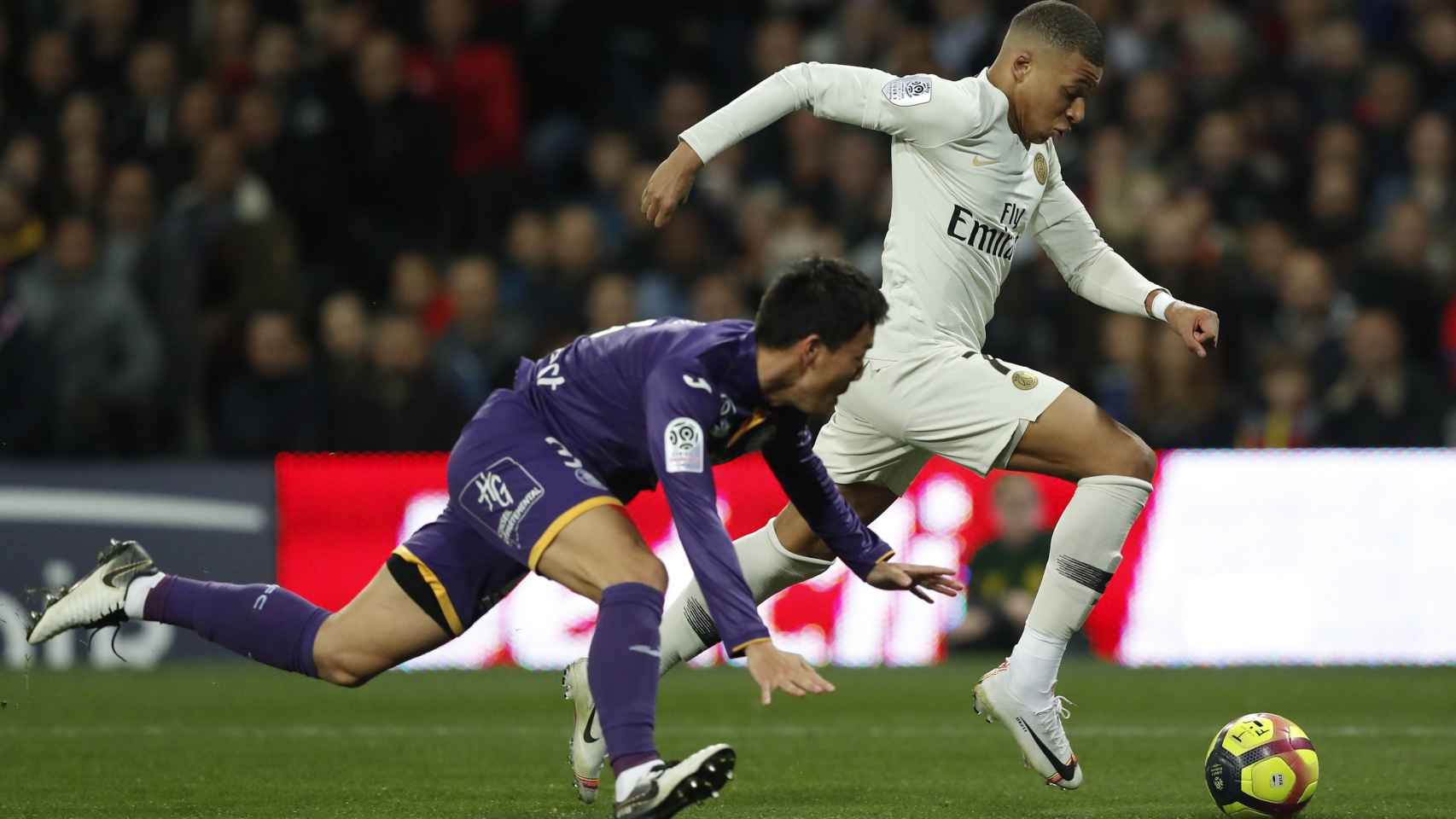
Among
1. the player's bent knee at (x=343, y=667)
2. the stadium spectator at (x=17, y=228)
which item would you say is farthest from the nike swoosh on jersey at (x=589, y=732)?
the stadium spectator at (x=17, y=228)

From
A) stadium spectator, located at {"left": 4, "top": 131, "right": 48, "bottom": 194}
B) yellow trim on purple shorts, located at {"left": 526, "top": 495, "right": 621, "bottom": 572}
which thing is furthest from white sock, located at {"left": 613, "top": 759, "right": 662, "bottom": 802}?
stadium spectator, located at {"left": 4, "top": 131, "right": 48, "bottom": 194}

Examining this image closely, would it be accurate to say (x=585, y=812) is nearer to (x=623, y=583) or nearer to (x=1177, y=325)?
(x=623, y=583)

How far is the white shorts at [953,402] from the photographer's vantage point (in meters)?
6.00

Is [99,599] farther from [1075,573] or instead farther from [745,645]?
[1075,573]

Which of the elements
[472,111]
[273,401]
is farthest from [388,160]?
[273,401]

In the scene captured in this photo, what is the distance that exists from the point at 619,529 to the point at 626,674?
398mm

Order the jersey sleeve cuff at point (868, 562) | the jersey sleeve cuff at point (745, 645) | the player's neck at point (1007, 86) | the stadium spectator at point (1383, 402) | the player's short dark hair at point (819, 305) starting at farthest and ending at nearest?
the stadium spectator at point (1383, 402)
the player's neck at point (1007, 86)
the jersey sleeve cuff at point (868, 562)
the player's short dark hair at point (819, 305)
the jersey sleeve cuff at point (745, 645)

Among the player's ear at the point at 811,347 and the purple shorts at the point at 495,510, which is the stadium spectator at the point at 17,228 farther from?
the player's ear at the point at 811,347

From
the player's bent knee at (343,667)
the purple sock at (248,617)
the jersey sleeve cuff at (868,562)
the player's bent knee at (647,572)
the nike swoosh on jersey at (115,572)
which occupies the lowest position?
the player's bent knee at (343,667)

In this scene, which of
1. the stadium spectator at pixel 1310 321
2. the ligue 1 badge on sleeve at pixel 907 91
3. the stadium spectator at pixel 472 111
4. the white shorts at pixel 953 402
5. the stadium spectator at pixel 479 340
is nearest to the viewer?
the white shorts at pixel 953 402

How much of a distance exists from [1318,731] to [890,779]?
7.18 feet

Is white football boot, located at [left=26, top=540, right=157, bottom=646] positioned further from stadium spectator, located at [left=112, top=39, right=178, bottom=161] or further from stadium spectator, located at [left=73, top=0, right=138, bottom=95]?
stadium spectator, located at [left=73, top=0, right=138, bottom=95]

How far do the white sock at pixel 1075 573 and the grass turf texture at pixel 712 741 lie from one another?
38 centimetres

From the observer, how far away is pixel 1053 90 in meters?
6.12
